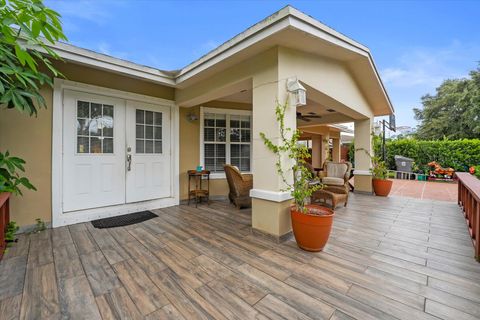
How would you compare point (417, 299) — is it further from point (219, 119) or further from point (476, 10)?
point (476, 10)

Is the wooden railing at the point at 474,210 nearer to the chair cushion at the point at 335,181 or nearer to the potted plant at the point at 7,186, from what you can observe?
the chair cushion at the point at 335,181

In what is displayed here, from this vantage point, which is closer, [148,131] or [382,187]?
[148,131]

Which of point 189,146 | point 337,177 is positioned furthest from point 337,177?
point 189,146

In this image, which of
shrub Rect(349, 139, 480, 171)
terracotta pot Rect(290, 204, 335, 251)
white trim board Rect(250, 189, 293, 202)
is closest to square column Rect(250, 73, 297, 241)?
white trim board Rect(250, 189, 293, 202)

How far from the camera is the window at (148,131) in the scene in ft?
13.3

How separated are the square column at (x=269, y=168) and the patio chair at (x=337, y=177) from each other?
2.19 meters

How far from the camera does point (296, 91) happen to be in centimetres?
257

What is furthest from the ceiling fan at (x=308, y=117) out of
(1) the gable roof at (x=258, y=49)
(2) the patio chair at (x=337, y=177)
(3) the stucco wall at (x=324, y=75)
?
(1) the gable roof at (x=258, y=49)

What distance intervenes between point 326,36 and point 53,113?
14.0ft

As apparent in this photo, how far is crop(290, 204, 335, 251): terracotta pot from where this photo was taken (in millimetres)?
2299

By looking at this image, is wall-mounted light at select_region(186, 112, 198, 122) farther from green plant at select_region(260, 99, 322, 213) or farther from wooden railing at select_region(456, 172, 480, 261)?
wooden railing at select_region(456, 172, 480, 261)

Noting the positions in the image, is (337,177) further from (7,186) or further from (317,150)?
(7,186)

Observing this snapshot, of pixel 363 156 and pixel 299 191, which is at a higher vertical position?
pixel 363 156

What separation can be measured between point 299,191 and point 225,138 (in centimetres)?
310
